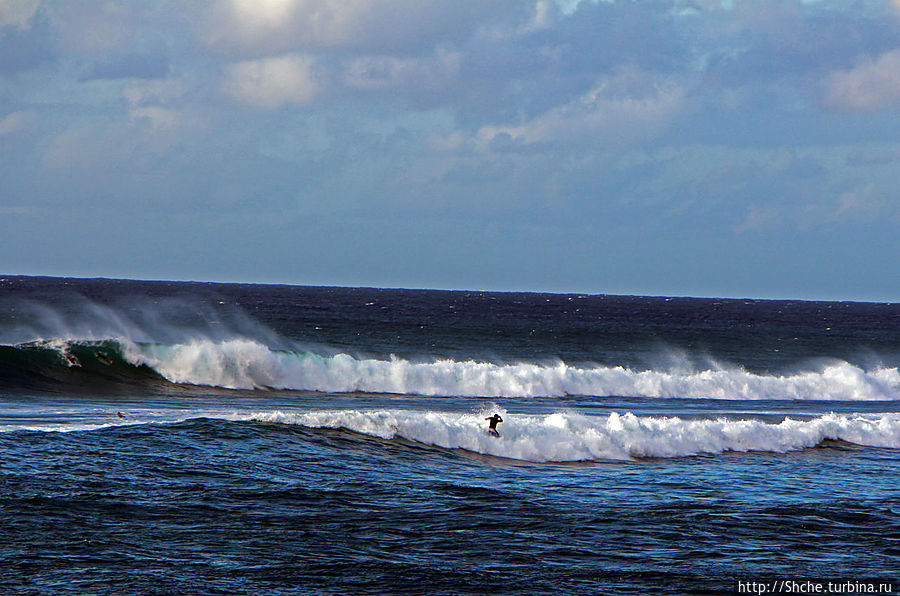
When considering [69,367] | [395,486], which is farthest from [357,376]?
[395,486]

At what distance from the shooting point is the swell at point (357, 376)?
32.8 metres

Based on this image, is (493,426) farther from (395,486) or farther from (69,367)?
(69,367)

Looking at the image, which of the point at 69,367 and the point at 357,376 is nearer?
the point at 69,367

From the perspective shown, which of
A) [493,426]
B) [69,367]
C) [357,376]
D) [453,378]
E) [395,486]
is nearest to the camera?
[395,486]

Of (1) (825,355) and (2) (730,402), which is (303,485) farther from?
(1) (825,355)

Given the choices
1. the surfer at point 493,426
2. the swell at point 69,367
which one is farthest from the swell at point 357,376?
the surfer at point 493,426

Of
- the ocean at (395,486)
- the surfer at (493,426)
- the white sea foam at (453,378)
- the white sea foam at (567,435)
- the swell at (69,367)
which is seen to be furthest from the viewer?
the white sea foam at (453,378)

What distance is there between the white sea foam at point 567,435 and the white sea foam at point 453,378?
1375cm

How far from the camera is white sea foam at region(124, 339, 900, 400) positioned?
34.9 metres

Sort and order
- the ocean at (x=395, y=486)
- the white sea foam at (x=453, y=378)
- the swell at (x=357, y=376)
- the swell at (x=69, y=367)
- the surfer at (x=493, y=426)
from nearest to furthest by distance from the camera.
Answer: the ocean at (x=395, y=486) → the surfer at (x=493, y=426) → the swell at (x=69, y=367) → the swell at (x=357, y=376) → the white sea foam at (x=453, y=378)

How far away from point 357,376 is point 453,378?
364cm

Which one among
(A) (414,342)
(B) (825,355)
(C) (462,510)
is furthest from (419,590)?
(B) (825,355)

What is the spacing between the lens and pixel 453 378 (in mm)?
37562

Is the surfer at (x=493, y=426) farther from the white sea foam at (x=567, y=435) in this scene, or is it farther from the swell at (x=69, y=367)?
the swell at (x=69, y=367)
